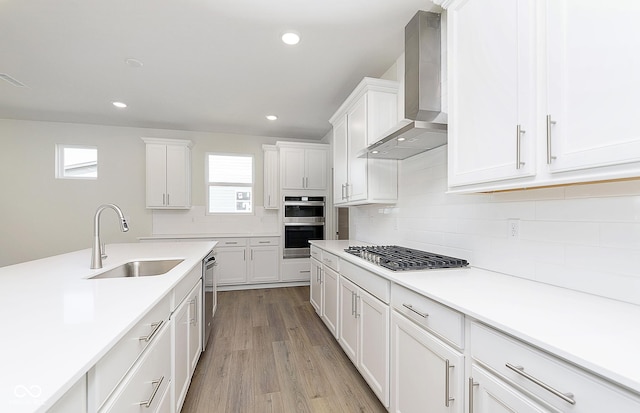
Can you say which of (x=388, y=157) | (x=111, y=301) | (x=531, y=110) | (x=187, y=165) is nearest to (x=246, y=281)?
(x=187, y=165)

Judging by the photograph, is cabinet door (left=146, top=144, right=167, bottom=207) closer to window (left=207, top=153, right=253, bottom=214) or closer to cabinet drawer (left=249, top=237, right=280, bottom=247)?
window (left=207, top=153, right=253, bottom=214)

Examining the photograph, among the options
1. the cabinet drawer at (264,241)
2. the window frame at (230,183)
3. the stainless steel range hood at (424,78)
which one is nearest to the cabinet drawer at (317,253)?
the cabinet drawer at (264,241)

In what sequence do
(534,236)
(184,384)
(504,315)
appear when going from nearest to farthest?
(504,315), (534,236), (184,384)

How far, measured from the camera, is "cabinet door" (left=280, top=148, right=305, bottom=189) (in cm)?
480

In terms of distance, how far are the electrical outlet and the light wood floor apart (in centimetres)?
136

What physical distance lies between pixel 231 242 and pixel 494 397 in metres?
4.21

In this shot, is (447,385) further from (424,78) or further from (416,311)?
(424,78)

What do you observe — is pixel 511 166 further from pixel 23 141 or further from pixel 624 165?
pixel 23 141

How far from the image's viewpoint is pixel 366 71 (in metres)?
2.96

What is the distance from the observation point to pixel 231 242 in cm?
462

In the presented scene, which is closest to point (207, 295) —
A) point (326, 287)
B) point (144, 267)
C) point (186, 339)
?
point (144, 267)

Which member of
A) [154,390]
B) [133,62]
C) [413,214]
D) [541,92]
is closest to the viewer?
[541,92]

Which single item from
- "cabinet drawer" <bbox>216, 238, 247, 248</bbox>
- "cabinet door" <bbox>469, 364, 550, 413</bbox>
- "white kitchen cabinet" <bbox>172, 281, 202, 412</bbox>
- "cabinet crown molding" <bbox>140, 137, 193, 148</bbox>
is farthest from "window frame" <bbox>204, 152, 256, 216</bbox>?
"cabinet door" <bbox>469, 364, 550, 413</bbox>

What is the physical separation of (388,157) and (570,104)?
1.67 meters
